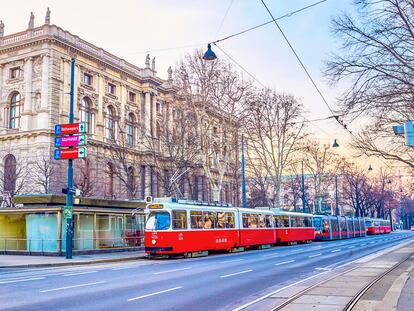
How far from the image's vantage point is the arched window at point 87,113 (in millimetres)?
51981

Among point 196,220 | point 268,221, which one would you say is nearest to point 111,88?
point 268,221

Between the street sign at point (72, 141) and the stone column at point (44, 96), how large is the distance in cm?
2161

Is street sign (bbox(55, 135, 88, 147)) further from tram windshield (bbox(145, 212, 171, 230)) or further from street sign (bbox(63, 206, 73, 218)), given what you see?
tram windshield (bbox(145, 212, 171, 230))

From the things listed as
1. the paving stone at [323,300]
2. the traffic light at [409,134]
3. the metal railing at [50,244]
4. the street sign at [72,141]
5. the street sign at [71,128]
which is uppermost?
the street sign at [71,128]

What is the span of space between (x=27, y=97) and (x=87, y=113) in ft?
22.7

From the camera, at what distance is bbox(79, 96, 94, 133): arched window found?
52.0m

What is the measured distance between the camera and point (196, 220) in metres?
27.0

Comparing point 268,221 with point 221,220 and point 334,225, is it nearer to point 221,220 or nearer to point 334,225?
point 221,220

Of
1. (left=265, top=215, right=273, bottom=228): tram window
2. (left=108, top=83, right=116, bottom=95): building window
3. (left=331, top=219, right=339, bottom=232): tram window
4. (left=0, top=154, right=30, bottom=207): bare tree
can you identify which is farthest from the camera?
(left=108, top=83, right=116, bottom=95): building window

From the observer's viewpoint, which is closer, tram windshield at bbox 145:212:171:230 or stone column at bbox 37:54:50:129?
tram windshield at bbox 145:212:171:230

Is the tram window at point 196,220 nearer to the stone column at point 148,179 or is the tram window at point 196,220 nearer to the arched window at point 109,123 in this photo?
the arched window at point 109,123

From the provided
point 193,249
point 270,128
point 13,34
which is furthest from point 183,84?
point 13,34

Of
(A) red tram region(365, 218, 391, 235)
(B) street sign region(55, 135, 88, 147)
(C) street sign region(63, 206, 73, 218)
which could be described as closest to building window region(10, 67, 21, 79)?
(B) street sign region(55, 135, 88, 147)

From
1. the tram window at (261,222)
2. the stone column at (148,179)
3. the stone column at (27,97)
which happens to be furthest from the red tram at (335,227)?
the stone column at (27,97)
